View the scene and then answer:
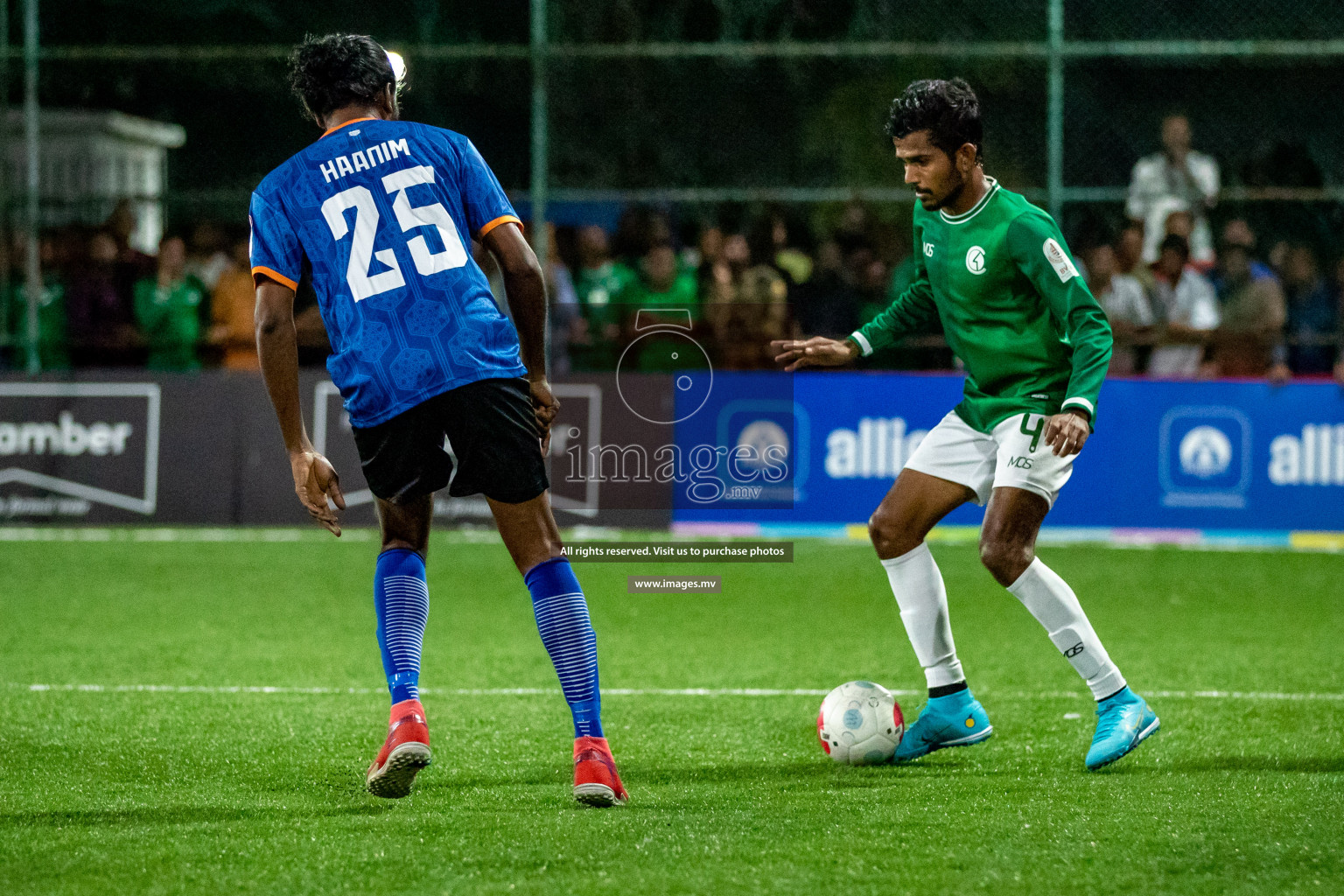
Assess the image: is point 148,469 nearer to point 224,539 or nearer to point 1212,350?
point 224,539

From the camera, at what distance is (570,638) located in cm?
419

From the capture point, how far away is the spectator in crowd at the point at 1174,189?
1212 centimetres

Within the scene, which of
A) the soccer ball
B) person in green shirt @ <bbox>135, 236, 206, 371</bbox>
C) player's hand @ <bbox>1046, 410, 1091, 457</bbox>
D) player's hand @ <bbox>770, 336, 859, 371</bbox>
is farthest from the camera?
person in green shirt @ <bbox>135, 236, 206, 371</bbox>

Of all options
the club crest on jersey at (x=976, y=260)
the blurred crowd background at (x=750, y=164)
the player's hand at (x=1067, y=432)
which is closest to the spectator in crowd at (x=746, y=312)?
the blurred crowd background at (x=750, y=164)

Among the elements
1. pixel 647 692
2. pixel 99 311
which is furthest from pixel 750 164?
pixel 647 692

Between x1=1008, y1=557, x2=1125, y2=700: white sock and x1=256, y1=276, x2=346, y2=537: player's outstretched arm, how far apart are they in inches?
80.6

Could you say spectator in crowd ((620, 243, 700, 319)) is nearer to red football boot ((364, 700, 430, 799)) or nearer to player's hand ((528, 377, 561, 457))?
player's hand ((528, 377, 561, 457))

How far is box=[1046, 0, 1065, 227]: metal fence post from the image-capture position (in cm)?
1238

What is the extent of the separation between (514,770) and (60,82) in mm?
10308

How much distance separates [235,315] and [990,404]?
8587 millimetres

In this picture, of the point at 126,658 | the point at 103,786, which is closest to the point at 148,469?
the point at 126,658

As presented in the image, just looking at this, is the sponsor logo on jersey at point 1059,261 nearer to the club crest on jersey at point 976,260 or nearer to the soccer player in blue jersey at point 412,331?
the club crest on jersey at point 976,260

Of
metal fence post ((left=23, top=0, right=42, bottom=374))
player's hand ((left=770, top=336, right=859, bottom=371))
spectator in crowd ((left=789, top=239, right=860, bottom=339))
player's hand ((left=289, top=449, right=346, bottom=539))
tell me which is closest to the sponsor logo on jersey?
player's hand ((left=770, top=336, right=859, bottom=371))

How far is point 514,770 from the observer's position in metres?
4.68
